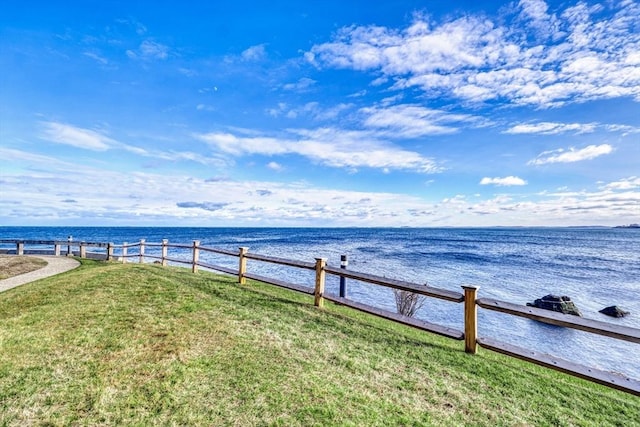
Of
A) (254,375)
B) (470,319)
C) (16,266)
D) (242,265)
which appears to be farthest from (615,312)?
(16,266)

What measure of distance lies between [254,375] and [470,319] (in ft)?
12.1

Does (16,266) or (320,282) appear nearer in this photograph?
(320,282)

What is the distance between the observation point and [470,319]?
5.59 metres

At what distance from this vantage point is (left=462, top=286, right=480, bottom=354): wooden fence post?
5547 millimetres

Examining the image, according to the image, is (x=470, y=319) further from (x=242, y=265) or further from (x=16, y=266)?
(x=16, y=266)

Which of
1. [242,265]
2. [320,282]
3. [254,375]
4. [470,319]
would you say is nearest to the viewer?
[254,375]

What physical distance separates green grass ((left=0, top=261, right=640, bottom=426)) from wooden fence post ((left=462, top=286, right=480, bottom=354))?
0.24 m

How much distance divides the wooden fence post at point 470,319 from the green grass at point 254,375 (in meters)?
0.24

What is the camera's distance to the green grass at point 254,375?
361 centimetres

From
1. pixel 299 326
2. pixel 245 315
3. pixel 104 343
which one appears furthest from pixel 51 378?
pixel 299 326

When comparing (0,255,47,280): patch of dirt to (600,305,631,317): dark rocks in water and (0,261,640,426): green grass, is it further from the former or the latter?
(600,305,631,317): dark rocks in water

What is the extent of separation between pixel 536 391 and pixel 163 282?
874 cm

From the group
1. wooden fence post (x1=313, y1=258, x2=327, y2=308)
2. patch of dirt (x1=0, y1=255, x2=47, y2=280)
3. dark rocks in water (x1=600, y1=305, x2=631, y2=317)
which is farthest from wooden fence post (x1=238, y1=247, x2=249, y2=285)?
dark rocks in water (x1=600, y1=305, x2=631, y2=317)

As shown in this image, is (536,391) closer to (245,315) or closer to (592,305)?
(245,315)
